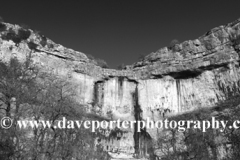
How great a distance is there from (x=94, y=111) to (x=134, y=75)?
1044cm

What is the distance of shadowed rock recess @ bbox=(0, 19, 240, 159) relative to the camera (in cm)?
3956

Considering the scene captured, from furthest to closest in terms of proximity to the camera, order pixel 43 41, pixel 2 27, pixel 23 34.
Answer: pixel 43 41, pixel 23 34, pixel 2 27

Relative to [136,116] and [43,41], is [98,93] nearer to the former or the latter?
[136,116]

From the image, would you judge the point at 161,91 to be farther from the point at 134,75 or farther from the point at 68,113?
the point at 68,113

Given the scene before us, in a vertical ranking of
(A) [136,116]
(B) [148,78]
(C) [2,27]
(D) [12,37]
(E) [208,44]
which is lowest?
(A) [136,116]

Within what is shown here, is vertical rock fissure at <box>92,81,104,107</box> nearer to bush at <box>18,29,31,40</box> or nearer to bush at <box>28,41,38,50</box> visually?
Result: bush at <box>28,41,38,50</box>

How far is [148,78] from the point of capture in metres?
46.3

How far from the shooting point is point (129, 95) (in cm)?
4625

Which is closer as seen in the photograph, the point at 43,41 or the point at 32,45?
the point at 32,45

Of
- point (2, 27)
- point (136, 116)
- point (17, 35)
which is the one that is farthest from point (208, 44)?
point (2, 27)

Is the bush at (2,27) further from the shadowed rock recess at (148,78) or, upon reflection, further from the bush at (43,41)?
the bush at (43,41)

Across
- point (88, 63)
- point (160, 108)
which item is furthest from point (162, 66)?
point (88, 63)

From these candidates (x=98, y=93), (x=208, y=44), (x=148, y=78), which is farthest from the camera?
(x=148, y=78)

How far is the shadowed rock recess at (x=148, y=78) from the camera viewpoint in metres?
39.6
